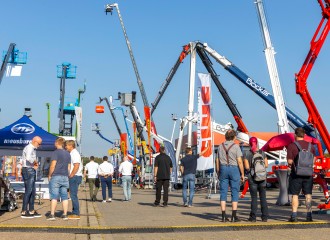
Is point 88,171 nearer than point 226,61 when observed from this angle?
Yes

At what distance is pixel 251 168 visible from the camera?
10.4 metres

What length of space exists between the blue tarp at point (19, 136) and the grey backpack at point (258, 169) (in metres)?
9.69

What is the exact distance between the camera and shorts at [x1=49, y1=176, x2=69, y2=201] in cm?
1048

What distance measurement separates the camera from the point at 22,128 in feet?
58.8

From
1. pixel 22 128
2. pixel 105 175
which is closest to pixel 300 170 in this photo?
pixel 105 175

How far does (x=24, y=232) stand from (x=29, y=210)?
299cm

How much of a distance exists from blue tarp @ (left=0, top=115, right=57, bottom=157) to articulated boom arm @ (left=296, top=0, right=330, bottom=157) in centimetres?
936

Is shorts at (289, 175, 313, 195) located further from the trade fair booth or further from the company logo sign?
the company logo sign

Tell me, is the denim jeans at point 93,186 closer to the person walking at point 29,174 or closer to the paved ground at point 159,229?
the person walking at point 29,174

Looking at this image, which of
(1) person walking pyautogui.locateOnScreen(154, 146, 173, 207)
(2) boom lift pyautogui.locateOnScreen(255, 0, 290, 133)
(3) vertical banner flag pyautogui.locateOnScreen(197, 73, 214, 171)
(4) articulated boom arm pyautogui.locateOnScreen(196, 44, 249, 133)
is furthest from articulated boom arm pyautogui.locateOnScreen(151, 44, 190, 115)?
(1) person walking pyautogui.locateOnScreen(154, 146, 173, 207)

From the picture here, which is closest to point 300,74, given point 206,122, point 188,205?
point 206,122

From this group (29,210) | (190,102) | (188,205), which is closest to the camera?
(29,210)

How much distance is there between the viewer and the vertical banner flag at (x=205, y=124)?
20.3 m

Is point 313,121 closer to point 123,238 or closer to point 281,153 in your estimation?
point 281,153
